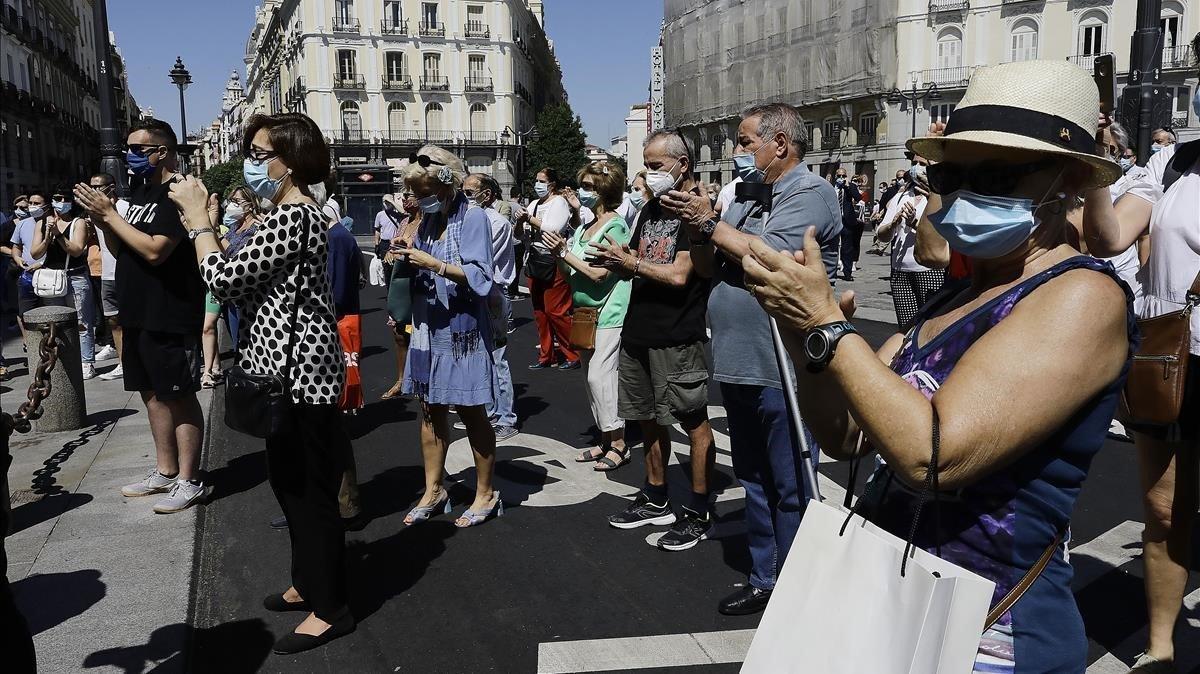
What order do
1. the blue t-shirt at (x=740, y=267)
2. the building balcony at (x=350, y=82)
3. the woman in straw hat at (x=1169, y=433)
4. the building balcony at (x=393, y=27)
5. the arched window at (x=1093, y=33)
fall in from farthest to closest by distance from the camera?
the building balcony at (x=393, y=27)
the building balcony at (x=350, y=82)
the arched window at (x=1093, y=33)
the blue t-shirt at (x=740, y=267)
the woman in straw hat at (x=1169, y=433)

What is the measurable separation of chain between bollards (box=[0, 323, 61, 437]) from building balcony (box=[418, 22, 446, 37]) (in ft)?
198

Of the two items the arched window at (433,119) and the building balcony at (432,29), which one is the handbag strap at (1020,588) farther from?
the building balcony at (432,29)

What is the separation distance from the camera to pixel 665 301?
15.7 feet

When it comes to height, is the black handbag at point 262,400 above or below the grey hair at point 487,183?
below

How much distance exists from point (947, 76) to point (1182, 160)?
48112 millimetres

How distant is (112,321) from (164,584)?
5.87 metres

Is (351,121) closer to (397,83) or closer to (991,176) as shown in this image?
(397,83)

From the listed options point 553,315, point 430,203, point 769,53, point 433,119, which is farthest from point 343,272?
point 433,119

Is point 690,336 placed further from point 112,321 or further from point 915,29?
point 915,29

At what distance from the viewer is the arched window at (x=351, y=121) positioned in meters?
62.1

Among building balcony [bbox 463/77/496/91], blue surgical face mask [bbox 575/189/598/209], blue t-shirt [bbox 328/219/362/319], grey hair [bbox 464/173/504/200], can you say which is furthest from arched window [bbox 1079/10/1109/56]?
blue t-shirt [bbox 328/219/362/319]

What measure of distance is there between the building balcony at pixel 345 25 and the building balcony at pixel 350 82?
2.92 m

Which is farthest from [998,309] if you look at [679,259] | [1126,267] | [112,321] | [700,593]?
[112,321]

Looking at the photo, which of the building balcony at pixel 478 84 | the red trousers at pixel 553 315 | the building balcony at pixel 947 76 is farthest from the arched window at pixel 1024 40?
the red trousers at pixel 553 315
